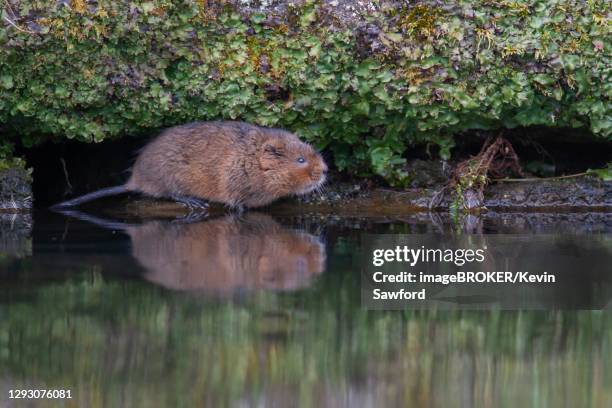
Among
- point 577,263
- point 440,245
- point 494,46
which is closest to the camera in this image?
point 577,263

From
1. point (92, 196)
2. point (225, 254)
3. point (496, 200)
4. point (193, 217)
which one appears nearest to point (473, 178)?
point (496, 200)

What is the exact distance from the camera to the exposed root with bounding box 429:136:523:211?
23.7 ft

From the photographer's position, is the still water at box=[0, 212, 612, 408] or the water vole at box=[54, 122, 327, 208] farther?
the water vole at box=[54, 122, 327, 208]

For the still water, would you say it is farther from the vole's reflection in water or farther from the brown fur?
the brown fur

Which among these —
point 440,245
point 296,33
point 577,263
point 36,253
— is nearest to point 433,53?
point 296,33

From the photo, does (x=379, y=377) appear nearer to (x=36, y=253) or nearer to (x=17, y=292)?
(x=17, y=292)

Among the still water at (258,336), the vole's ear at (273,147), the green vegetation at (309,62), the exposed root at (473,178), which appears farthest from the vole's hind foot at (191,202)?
the exposed root at (473,178)

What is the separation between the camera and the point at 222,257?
18.1 ft

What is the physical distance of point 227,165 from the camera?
742 cm

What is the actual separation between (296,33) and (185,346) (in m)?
3.05

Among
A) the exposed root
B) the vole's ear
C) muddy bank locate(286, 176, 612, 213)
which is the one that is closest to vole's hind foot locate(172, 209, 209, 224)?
the vole's ear

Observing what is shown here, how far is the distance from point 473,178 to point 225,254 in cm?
233

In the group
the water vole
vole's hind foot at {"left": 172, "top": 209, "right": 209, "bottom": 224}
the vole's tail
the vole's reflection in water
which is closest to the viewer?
the vole's reflection in water

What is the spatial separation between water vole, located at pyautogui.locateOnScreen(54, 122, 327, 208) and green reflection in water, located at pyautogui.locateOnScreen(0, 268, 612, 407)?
2540 mm
